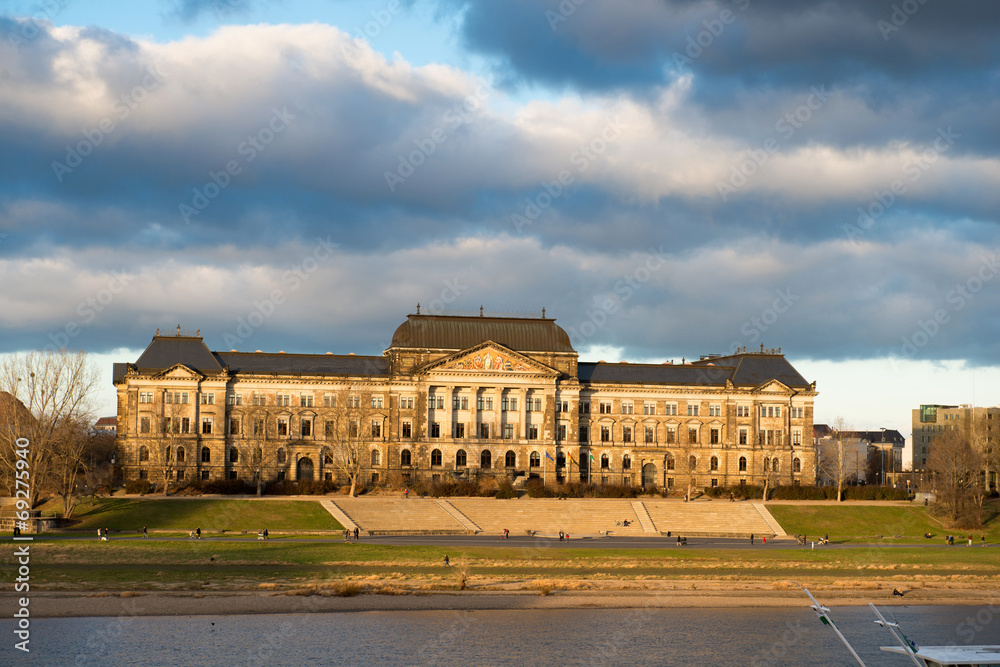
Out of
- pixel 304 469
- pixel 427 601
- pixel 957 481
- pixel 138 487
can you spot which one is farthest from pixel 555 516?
pixel 427 601

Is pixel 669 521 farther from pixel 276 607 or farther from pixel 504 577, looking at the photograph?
pixel 276 607

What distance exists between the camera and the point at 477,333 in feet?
426

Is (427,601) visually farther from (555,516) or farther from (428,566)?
(555,516)

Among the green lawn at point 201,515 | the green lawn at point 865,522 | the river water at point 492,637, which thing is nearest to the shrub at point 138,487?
the green lawn at point 201,515

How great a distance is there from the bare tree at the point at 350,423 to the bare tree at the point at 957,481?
63612 mm

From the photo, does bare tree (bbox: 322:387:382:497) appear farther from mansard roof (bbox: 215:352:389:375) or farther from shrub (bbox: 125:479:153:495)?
shrub (bbox: 125:479:153:495)

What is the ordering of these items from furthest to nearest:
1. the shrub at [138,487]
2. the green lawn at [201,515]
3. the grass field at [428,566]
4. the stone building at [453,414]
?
the stone building at [453,414] → the shrub at [138,487] → the green lawn at [201,515] → the grass field at [428,566]

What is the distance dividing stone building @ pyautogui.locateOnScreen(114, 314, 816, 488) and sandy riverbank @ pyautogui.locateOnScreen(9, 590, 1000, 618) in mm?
60751

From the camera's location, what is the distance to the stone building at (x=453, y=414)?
12481 centimetres

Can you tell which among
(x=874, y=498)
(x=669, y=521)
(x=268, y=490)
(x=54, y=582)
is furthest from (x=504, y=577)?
(x=874, y=498)

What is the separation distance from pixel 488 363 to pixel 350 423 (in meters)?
18.1

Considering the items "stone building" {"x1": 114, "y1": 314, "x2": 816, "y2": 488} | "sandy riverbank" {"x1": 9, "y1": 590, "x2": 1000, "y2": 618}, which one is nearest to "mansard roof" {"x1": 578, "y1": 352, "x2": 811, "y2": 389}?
"stone building" {"x1": 114, "y1": 314, "x2": 816, "y2": 488}

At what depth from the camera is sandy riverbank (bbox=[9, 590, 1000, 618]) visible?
53344mm

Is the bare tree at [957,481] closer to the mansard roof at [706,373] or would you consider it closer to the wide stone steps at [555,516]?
the wide stone steps at [555,516]
